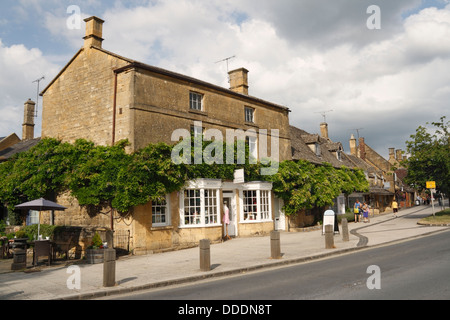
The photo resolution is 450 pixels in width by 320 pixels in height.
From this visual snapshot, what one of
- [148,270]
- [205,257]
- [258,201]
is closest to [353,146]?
[258,201]

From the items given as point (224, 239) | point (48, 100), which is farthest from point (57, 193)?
point (224, 239)

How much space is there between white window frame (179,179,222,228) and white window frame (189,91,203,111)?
4139mm

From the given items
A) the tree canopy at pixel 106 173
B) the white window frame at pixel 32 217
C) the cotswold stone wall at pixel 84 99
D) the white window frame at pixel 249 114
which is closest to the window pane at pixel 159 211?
the tree canopy at pixel 106 173

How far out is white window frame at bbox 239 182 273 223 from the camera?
20.4 m

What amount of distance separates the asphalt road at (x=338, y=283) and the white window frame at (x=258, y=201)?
9224mm

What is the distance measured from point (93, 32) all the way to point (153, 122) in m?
6.47

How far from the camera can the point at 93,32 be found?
61.7 feet

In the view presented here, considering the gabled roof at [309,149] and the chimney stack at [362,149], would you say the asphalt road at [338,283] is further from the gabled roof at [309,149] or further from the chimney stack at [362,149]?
the chimney stack at [362,149]

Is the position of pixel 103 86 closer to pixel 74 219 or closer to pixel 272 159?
pixel 74 219

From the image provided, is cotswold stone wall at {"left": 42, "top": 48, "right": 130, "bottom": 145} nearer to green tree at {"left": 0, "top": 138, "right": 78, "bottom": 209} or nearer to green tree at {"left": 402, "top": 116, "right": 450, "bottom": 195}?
green tree at {"left": 0, "top": 138, "right": 78, "bottom": 209}

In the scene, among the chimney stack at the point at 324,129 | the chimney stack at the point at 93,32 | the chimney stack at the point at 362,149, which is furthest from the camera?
the chimney stack at the point at 362,149

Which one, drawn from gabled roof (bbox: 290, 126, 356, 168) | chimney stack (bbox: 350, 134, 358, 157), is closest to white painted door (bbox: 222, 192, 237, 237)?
gabled roof (bbox: 290, 126, 356, 168)

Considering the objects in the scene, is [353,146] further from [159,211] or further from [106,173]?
[106,173]

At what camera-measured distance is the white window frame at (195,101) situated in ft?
61.7
